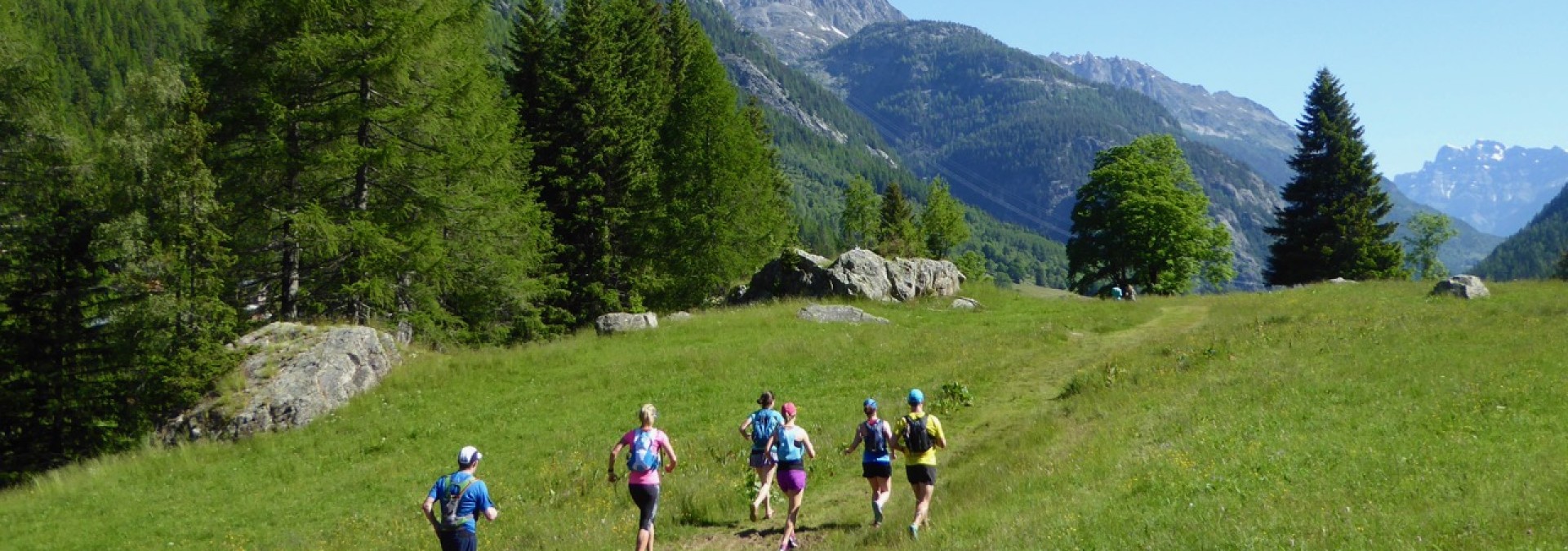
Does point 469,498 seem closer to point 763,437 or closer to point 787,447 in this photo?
point 787,447

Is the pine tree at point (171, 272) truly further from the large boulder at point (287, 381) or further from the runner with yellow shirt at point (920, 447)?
the runner with yellow shirt at point (920, 447)

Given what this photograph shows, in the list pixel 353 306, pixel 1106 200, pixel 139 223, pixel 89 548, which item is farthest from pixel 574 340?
pixel 1106 200

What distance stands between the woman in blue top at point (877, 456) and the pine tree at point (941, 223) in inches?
3084

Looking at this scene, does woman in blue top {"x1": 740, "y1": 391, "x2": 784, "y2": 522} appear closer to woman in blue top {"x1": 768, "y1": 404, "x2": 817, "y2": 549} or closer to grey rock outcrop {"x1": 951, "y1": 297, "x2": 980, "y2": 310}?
woman in blue top {"x1": 768, "y1": 404, "x2": 817, "y2": 549}

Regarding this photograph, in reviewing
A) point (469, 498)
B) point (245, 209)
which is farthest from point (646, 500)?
point (245, 209)

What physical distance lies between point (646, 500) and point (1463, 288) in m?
34.9

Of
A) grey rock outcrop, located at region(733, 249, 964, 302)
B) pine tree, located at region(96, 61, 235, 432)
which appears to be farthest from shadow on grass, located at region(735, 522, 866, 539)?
grey rock outcrop, located at region(733, 249, 964, 302)

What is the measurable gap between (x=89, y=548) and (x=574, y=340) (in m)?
16.4

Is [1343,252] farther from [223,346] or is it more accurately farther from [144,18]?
[144,18]

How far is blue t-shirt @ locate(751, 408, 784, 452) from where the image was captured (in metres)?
14.4

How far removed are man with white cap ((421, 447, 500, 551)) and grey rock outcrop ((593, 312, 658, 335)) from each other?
2107 centimetres

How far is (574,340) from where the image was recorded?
31812 mm

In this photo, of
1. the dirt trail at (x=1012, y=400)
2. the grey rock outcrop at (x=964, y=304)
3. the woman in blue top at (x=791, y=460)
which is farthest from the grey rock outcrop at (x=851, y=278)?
the woman in blue top at (x=791, y=460)

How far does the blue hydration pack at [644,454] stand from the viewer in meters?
12.8
